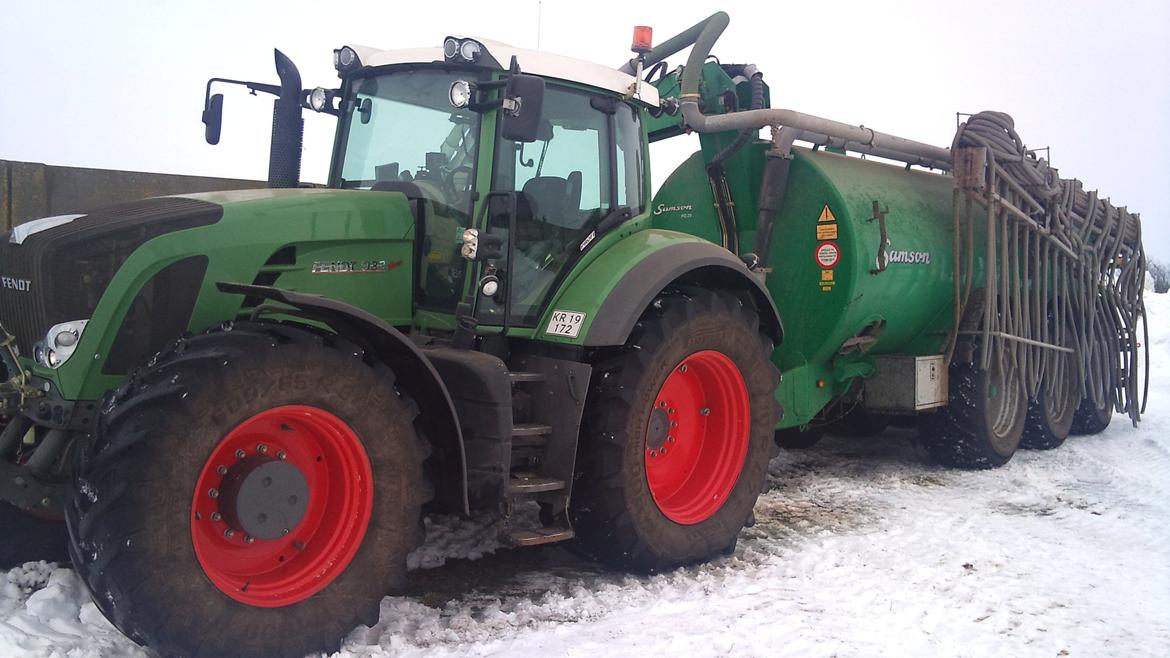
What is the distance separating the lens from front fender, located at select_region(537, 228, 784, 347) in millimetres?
4219

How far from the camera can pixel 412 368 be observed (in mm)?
3652

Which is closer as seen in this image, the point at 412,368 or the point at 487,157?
the point at 412,368

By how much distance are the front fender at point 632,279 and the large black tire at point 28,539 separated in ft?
7.28

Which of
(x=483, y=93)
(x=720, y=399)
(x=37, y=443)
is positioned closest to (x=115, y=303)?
(x=37, y=443)

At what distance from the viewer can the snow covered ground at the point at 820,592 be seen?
3.58 m

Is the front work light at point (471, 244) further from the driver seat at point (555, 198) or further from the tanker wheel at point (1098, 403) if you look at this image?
the tanker wheel at point (1098, 403)

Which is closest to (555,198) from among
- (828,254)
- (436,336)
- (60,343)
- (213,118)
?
(436,336)

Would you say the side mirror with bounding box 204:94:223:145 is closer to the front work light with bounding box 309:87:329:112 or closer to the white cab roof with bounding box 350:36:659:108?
the front work light with bounding box 309:87:329:112

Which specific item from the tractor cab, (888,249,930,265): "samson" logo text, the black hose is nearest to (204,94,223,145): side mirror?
the tractor cab

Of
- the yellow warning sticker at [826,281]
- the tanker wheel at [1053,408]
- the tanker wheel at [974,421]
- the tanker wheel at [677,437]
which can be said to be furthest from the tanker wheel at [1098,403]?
the tanker wheel at [677,437]

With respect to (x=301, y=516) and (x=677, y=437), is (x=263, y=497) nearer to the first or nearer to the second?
(x=301, y=516)

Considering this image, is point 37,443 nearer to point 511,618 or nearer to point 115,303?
point 115,303

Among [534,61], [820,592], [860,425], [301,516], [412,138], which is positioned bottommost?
[820,592]

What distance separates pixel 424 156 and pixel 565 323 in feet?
3.37
